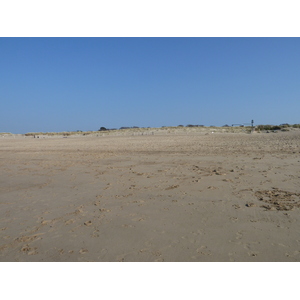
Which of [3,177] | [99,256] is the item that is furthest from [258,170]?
[3,177]

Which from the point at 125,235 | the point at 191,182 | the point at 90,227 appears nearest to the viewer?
the point at 125,235

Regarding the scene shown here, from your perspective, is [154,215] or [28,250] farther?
[154,215]

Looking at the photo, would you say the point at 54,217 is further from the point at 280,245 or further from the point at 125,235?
the point at 280,245

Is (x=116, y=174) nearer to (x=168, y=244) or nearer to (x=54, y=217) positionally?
(x=54, y=217)

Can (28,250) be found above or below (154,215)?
below

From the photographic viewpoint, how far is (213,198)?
17.6ft

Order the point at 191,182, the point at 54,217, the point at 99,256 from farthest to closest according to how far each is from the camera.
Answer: the point at 191,182, the point at 54,217, the point at 99,256

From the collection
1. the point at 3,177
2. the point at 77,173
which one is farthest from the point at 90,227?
the point at 3,177

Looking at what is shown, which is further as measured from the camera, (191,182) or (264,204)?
(191,182)

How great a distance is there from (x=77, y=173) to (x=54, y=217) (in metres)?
3.61

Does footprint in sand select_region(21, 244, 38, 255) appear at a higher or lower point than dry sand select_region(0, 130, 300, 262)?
lower

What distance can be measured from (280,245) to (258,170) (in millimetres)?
4487

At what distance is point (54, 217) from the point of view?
466cm

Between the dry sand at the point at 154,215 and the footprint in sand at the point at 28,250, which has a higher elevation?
the dry sand at the point at 154,215
